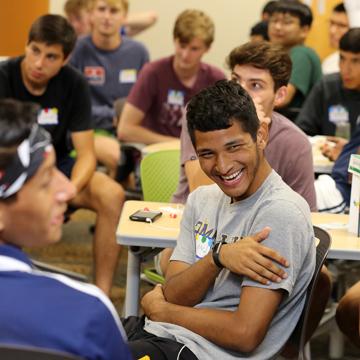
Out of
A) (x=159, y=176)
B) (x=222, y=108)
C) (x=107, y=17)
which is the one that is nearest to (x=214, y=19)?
(x=107, y=17)

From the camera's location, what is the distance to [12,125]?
5.21ft

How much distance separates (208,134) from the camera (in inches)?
103

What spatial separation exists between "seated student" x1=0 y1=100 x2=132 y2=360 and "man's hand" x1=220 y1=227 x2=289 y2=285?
0.80 m

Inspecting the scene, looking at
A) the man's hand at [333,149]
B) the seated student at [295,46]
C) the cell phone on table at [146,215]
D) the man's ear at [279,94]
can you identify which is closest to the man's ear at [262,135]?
the cell phone on table at [146,215]

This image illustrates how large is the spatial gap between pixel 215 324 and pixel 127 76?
4632 millimetres

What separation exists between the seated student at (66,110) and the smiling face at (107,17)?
76.1 inches

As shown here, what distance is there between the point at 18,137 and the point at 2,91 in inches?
131

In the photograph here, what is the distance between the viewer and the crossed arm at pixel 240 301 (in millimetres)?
2387

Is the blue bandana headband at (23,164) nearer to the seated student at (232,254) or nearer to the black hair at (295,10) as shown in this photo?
the seated student at (232,254)

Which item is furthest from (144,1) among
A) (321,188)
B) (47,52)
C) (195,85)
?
(321,188)

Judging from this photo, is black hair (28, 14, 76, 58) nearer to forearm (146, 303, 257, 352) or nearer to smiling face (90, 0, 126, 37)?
smiling face (90, 0, 126, 37)

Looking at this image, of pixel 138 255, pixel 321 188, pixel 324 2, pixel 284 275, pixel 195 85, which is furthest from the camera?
pixel 324 2

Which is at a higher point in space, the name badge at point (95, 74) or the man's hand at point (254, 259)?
the man's hand at point (254, 259)

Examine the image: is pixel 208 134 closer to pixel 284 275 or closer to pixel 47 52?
pixel 284 275
